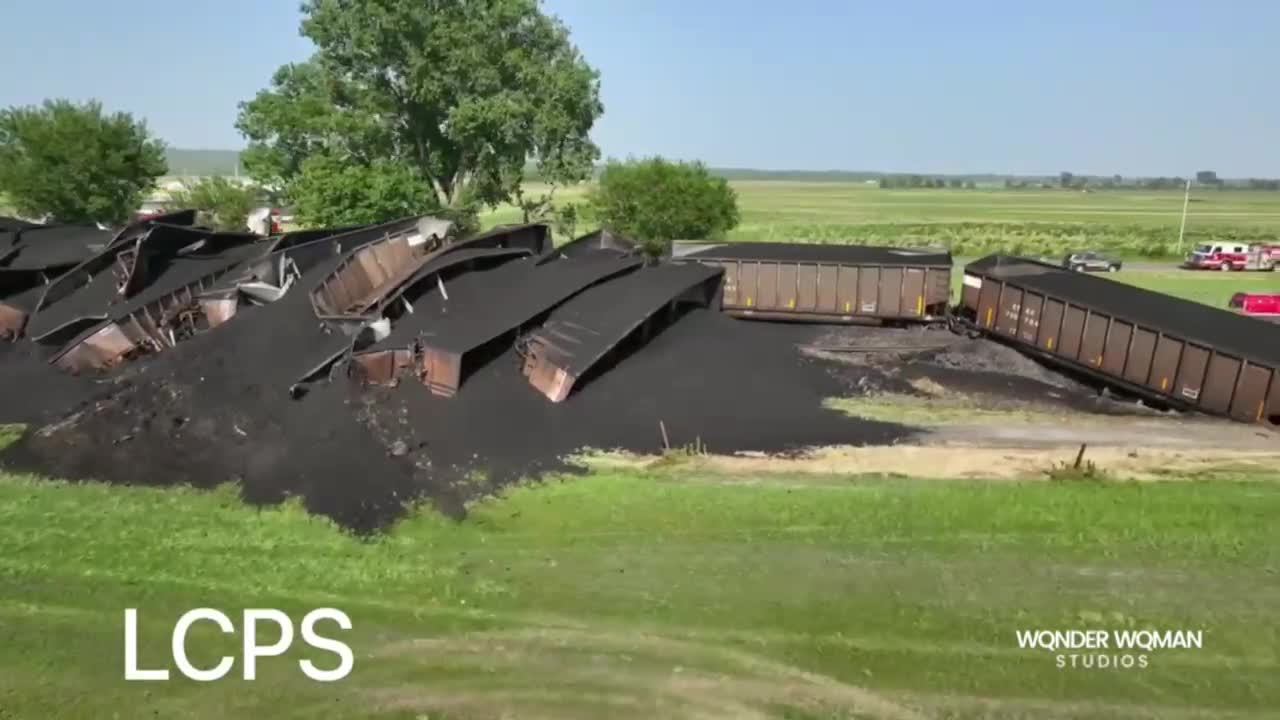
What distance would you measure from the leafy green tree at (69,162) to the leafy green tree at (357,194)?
14.0 m

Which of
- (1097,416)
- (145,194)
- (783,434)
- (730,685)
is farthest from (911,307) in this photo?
(145,194)

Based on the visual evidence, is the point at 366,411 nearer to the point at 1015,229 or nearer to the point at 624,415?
the point at 624,415

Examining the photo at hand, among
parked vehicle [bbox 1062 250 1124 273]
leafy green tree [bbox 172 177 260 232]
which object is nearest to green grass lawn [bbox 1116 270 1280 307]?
parked vehicle [bbox 1062 250 1124 273]

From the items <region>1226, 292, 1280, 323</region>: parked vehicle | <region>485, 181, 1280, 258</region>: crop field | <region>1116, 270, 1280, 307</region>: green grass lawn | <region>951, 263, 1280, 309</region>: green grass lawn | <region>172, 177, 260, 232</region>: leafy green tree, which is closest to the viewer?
<region>1226, 292, 1280, 323</region>: parked vehicle

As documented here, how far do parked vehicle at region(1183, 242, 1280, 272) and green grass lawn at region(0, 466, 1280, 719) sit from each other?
136ft

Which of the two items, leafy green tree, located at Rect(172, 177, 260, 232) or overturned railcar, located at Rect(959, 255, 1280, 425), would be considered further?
leafy green tree, located at Rect(172, 177, 260, 232)

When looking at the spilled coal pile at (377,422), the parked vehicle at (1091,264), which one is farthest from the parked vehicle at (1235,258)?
the spilled coal pile at (377,422)

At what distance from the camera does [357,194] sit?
126 ft

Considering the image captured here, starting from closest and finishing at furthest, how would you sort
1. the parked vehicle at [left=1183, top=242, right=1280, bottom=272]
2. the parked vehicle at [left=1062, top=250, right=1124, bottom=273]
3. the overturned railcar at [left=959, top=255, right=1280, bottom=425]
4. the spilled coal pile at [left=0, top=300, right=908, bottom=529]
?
the spilled coal pile at [left=0, top=300, right=908, bottom=529] → the overturned railcar at [left=959, top=255, right=1280, bottom=425] → the parked vehicle at [left=1062, top=250, right=1124, bottom=273] → the parked vehicle at [left=1183, top=242, right=1280, bottom=272]

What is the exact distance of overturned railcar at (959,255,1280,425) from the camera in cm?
1748

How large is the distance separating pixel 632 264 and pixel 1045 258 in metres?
42.2

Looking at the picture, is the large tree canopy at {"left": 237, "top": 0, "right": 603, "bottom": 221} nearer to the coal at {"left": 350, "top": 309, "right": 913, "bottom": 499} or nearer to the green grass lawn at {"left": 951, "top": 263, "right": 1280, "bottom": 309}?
the green grass lawn at {"left": 951, "top": 263, "right": 1280, "bottom": 309}

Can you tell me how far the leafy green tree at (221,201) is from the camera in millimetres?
48750

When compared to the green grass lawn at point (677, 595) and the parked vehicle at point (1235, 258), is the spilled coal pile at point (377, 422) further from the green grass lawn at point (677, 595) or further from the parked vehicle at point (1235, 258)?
the parked vehicle at point (1235, 258)
